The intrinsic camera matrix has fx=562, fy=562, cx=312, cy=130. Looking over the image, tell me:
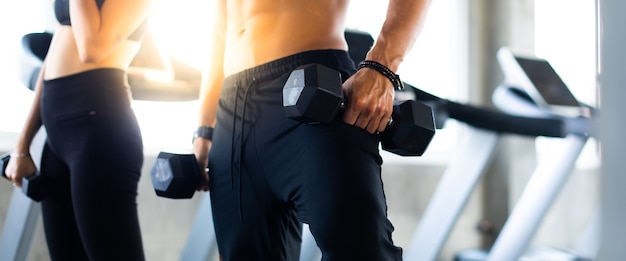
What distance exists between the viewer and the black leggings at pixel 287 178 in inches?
31.4

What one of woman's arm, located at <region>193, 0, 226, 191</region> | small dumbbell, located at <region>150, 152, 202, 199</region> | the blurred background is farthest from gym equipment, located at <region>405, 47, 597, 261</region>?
small dumbbell, located at <region>150, 152, 202, 199</region>

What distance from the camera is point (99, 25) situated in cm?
127

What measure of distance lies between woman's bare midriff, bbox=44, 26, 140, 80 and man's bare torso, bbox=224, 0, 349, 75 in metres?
0.43

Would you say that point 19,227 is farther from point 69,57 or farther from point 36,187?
point 69,57

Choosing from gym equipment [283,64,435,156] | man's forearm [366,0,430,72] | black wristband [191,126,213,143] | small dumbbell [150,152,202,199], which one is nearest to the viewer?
gym equipment [283,64,435,156]

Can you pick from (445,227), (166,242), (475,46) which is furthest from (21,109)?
(475,46)

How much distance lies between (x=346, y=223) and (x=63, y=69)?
88 cm

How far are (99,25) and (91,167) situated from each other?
1.05ft

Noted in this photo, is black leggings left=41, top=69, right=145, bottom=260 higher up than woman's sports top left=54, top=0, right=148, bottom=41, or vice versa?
woman's sports top left=54, top=0, right=148, bottom=41

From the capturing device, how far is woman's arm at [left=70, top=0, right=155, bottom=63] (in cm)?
127

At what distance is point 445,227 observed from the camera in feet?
8.15

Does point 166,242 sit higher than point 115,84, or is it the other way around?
point 115,84

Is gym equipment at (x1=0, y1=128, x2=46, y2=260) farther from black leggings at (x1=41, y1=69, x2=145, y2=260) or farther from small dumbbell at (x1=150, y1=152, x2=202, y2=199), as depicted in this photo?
small dumbbell at (x1=150, y1=152, x2=202, y2=199)

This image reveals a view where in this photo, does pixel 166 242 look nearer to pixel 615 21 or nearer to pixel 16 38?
pixel 16 38
